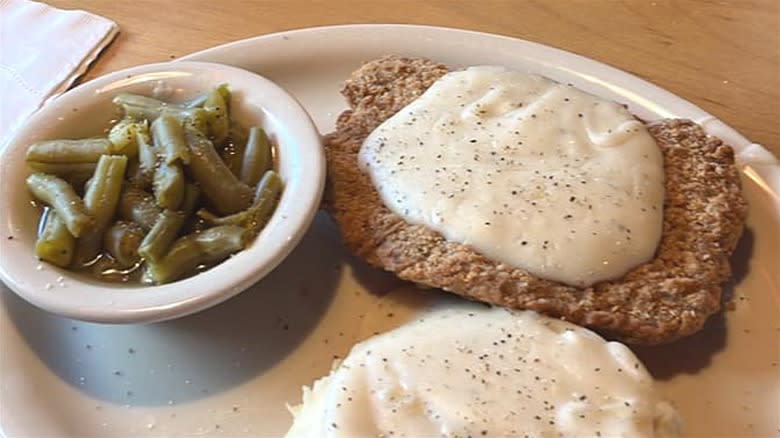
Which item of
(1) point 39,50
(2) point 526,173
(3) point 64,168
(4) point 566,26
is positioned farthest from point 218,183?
(4) point 566,26

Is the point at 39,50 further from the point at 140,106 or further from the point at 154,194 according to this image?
the point at 154,194

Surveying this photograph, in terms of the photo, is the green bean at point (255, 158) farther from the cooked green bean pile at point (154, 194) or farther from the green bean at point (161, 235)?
the green bean at point (161, 235)

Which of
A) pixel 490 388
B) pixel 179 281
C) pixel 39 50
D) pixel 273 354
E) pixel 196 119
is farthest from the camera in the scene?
pixel 39 50

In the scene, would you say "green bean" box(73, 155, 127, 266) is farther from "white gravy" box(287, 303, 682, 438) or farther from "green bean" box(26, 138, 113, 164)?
"white gravy" box(287, 303, 682, 438)

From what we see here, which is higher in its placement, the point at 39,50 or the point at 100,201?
the point at 100,201

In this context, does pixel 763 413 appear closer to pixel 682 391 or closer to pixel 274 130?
pixel 682 391

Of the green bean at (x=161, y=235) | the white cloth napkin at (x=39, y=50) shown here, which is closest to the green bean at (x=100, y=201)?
the green bean at (x=161, y=235)
